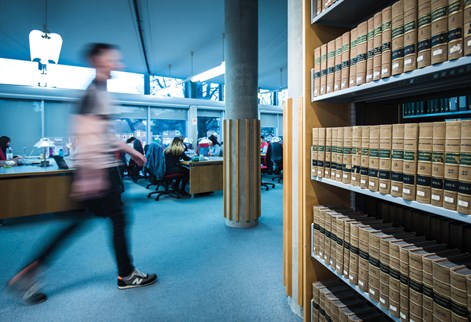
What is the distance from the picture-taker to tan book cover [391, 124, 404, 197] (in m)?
1.03

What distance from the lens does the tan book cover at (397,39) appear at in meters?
1.01

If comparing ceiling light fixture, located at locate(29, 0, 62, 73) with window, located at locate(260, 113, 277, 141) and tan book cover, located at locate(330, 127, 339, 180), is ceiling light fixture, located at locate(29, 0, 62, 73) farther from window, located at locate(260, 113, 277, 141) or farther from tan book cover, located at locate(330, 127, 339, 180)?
window, located at locate(260, 113, 277, 141)

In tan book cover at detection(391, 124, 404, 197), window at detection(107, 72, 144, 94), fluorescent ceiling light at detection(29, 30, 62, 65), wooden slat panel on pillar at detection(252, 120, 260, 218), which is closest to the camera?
tan book cover at detection(391, 124, 404, 197)

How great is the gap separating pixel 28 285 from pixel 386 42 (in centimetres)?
259

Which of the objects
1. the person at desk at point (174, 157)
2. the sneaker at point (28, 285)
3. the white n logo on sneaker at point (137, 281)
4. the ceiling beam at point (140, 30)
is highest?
the ceiling beam at point (140, 30)

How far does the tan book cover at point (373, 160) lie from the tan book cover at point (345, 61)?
0.29 meters

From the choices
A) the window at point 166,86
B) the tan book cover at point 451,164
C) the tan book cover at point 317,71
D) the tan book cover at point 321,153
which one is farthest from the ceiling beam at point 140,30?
the tan book cover at point 451,164

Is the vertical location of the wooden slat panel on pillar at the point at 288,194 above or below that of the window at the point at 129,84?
below

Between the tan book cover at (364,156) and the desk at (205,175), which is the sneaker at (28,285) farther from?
the desk at (205,175)

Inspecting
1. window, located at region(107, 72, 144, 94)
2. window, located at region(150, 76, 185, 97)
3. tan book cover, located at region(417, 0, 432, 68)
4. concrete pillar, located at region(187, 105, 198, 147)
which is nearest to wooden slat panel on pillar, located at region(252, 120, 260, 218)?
tan book cover, located at region(417, 0, 432, 68)

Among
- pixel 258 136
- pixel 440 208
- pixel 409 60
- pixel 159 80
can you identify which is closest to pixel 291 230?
pixel 440 208

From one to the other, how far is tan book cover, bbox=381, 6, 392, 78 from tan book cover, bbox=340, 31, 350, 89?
8.1 inches

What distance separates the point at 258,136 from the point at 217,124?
6966 mm

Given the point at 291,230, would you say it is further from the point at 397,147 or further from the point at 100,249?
the point at 100,249
